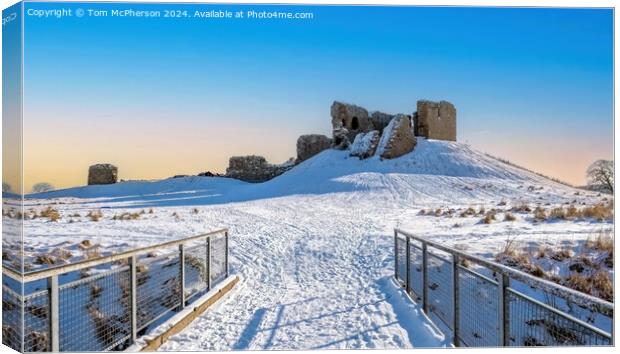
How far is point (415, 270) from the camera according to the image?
7.39 metres

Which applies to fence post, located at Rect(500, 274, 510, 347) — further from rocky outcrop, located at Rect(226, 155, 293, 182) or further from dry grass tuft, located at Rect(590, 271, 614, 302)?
rocky outcrop, located at Rect(226, 155, 293, 182)

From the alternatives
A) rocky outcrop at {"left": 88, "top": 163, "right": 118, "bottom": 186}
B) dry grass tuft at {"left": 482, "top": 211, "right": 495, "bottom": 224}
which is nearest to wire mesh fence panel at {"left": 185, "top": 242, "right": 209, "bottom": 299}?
dry grass tuft at {"left": 482, "top": 211, "right": 495, "bottom": 224}

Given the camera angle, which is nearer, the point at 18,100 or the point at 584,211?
the point at 18,100

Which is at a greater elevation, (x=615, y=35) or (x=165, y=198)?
(x=615, y=35)

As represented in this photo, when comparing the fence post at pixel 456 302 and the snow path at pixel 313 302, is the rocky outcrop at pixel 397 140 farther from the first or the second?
the fence post at pixel 456 302

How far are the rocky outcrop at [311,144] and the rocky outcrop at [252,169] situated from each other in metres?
1.58

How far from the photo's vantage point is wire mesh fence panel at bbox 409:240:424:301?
7125mm

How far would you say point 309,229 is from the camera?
→ 1378 cm

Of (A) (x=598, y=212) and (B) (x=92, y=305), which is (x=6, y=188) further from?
(A) (x=598, y=212)

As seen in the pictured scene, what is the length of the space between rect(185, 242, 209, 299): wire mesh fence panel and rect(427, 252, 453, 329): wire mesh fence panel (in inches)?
121

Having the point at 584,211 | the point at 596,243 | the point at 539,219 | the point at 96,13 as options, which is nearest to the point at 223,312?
the point at 96,13

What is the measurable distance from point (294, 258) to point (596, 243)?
5581mm

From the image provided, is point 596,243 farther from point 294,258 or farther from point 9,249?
point 9,249

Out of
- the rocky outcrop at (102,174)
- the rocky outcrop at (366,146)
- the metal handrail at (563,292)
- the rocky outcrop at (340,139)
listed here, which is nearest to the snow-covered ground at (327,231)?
the rocky outcrop at (366,146)
